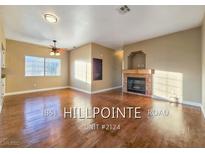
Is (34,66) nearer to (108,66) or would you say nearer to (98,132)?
(108,66)

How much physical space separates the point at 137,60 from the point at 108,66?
5.89 ft

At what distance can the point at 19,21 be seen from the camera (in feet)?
12.6

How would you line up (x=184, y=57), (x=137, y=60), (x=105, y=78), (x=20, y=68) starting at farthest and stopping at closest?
(x=105, y=78) → (x=137, y=60) → (x=20, y=68) → (x=184, y=57)

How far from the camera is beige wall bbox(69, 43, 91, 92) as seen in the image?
6.56m

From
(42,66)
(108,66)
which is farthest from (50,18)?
(108,66)

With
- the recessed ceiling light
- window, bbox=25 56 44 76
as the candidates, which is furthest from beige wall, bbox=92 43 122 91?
window, bbox=25 56 44 76

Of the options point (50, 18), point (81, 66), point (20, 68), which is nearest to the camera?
point (50, 18)

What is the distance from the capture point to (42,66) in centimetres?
712

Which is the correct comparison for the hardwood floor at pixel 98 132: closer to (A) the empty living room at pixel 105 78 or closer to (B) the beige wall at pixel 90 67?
(A) the empty living room at pixel 105 78

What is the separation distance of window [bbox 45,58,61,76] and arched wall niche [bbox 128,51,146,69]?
438cm

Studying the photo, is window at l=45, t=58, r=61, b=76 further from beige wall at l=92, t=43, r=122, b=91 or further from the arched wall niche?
the arched wall niche

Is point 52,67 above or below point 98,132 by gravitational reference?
above

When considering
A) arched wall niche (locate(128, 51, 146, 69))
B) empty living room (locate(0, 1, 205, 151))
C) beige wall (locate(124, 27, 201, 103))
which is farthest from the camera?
arched wall niche (locate(128, 51, 146, 69))

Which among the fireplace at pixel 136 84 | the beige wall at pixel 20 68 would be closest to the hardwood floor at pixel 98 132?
the fireplace at pixel 136 84
